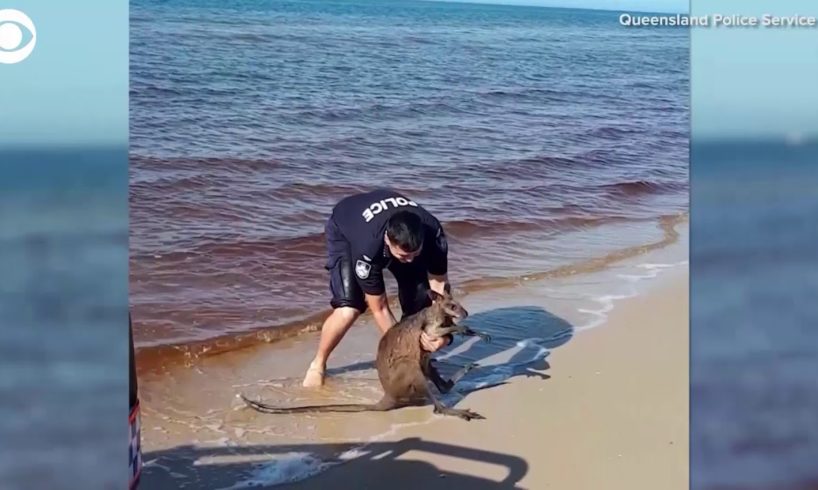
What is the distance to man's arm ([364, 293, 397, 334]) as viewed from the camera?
428 cm

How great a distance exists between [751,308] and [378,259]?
2139mm

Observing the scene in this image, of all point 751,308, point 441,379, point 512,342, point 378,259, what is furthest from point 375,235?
point 751,308

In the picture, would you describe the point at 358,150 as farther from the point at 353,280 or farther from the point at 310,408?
the point at 310,408

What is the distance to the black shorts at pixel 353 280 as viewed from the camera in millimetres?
4375

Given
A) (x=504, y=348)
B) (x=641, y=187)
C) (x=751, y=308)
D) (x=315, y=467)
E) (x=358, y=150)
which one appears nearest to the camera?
(x=751, y=308)

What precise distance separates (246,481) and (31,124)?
1808 millimetres

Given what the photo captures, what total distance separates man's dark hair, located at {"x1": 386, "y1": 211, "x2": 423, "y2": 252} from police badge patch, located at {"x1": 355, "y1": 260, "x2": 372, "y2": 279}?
20 centimetres

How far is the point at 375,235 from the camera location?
4.15m

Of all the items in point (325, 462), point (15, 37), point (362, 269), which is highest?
point (15, 37)

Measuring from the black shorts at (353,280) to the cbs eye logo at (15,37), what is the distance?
2479 mm

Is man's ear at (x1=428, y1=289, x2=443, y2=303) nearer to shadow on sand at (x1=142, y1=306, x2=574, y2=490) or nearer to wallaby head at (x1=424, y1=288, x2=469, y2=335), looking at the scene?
wallaby head at (x1=424, y1=288, x2=469, y2=335)

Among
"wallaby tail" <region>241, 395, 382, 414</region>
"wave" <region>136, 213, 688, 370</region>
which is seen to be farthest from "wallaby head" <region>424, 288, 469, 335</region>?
"wave" <region>136, 213, 688, 370</region>

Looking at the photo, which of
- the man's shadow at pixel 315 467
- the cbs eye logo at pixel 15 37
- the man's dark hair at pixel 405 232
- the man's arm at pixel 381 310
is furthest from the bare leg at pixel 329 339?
the cbs eye logo at pixel 15 37

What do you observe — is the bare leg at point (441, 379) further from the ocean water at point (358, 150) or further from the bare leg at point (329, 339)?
the ocean water at point (358, 150)
